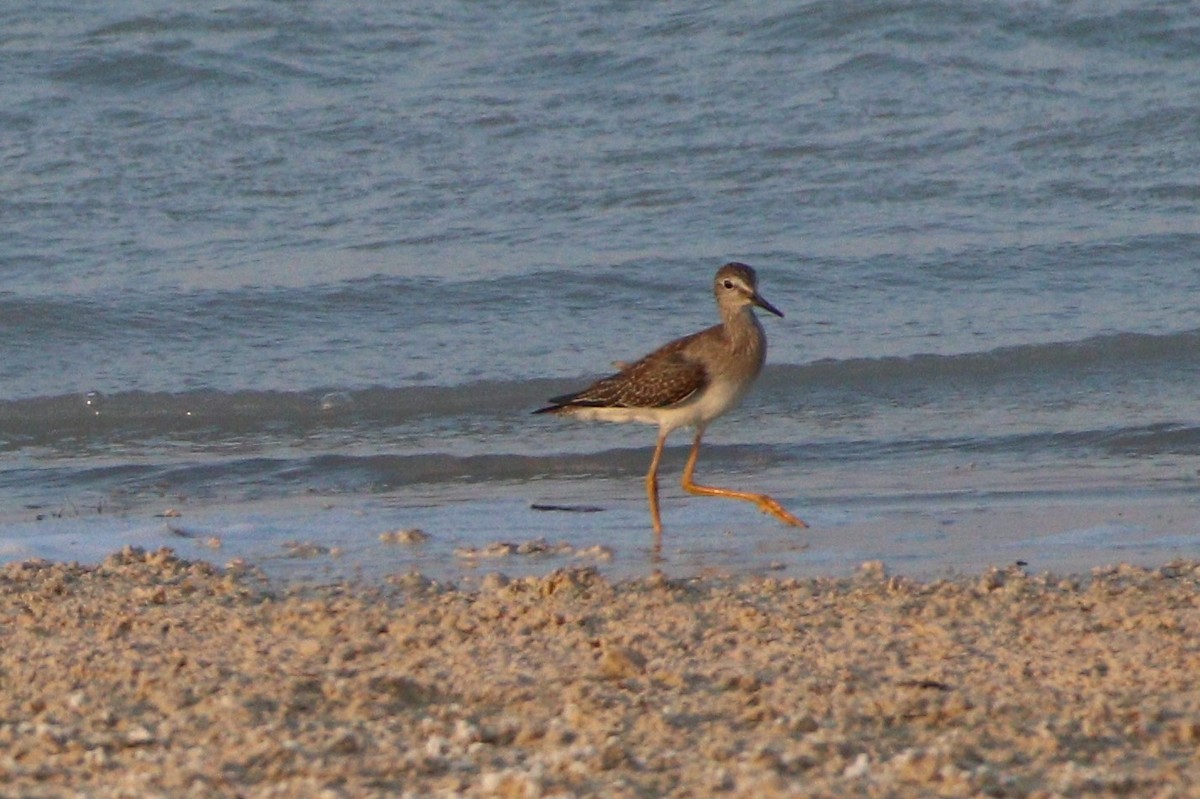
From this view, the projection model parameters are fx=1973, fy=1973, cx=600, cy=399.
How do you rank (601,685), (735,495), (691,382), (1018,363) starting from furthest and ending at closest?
1. (1018,363)
2. (691,382)
3. (735,495)
4. (601,685)

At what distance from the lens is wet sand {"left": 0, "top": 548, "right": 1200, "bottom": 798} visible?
4117 millimetres

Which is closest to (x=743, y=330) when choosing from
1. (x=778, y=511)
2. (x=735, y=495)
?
(x=735, y=495)

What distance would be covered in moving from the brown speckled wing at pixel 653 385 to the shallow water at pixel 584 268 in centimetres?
42

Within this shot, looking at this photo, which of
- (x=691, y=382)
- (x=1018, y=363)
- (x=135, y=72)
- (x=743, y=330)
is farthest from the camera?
(x=135, y=72)

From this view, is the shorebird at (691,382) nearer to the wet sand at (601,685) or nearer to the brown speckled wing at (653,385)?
the brown speckled wing at (653,385)

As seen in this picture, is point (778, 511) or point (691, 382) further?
point (691, 382)

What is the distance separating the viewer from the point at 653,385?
8242 millimetres

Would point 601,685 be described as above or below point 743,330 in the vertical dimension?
below

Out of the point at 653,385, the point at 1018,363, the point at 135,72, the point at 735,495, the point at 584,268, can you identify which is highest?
the point at 135,72

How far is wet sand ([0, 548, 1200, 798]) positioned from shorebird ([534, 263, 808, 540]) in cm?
201

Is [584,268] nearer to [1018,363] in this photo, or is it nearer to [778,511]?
[1018,363]

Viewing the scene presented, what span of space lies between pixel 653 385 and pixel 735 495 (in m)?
0.63

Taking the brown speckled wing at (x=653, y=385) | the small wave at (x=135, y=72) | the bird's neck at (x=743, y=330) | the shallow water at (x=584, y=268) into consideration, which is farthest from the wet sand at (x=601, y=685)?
the small wave at (x=135, y=72)

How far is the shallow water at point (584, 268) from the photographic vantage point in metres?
8.18
